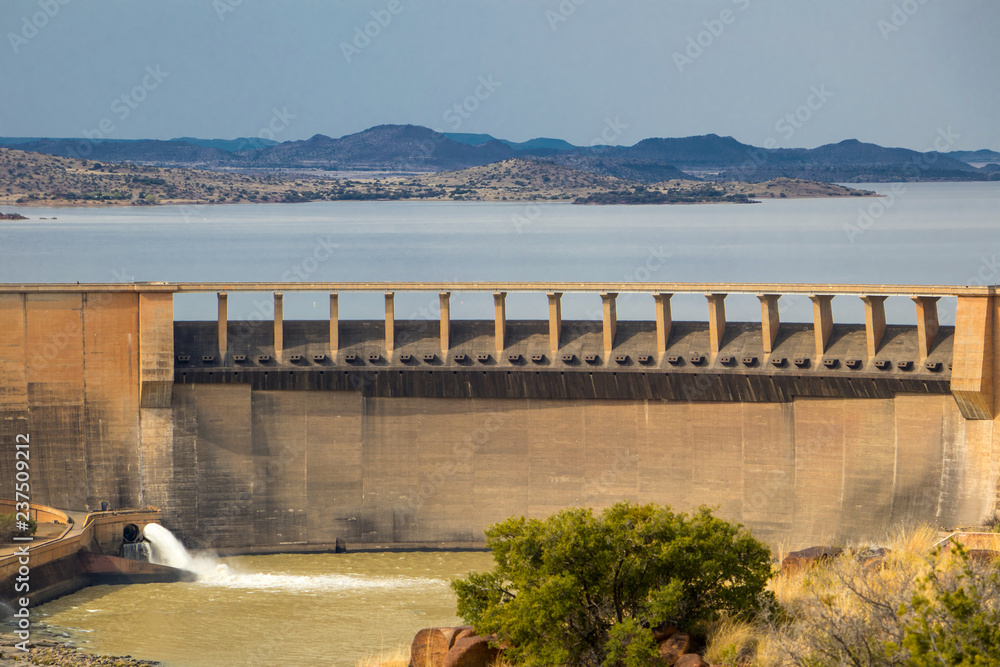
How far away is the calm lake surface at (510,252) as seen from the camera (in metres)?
89.8

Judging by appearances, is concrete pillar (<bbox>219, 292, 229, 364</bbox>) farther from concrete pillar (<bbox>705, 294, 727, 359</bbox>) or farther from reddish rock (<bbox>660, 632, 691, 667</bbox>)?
reddish rock (<bbox>660, 632, 691, 667</bbox>)

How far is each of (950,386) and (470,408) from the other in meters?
15.7

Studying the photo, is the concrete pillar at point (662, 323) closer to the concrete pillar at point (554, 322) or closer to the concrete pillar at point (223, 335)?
the concrete pillar at point (554, 322)

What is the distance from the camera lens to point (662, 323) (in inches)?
1788

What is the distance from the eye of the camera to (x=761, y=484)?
44.2 m

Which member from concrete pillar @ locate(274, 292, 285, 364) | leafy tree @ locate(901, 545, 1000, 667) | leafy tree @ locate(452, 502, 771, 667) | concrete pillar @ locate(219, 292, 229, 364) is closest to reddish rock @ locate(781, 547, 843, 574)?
leafy tree @ locate(452, 502, 771, 667)

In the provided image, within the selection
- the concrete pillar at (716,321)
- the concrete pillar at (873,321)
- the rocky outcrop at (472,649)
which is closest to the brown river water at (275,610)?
the rocky outcrop at (472,649)

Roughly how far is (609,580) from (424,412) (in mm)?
23348

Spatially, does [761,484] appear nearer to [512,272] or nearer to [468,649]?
[468,649]

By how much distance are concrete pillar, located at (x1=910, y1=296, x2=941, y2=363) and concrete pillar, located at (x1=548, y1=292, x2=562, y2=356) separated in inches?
460

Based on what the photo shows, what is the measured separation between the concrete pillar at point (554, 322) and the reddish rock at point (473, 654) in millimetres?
22202

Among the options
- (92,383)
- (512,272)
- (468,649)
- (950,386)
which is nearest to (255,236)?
(512,272)

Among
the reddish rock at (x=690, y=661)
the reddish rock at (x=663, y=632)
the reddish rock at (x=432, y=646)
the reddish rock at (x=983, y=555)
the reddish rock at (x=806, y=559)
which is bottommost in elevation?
the reddish rock at (x=432, y=646)

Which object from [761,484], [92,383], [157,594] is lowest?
[157,594]
